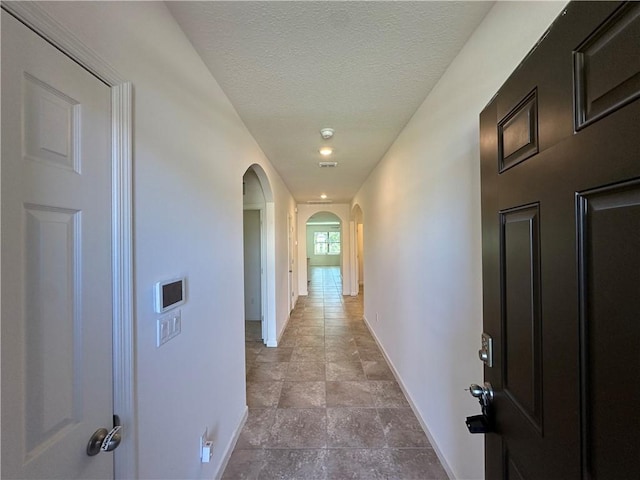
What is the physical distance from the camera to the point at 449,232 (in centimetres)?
155

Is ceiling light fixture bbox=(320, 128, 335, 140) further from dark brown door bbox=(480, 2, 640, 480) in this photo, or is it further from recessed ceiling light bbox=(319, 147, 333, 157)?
dark brown door bbox=(480, 2, 640, 480)

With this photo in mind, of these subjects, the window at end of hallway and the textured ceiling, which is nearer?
the textured ceiling

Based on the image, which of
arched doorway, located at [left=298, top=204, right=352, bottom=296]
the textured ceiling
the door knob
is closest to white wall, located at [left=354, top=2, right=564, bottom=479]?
the textured ceiling

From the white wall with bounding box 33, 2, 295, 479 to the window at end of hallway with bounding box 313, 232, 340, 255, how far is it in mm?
13419

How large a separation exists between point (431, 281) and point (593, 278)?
1357 mm

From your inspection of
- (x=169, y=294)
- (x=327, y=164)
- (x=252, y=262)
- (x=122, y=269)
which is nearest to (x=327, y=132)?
(x=327, y=164)

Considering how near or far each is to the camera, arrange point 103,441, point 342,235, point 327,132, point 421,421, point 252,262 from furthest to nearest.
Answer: point 342,235, point 252,262, point 327,132, point 421,421, point 103,441

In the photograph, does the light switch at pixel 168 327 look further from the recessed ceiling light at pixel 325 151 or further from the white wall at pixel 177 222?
the recessed ceiling light at pixel 325 151

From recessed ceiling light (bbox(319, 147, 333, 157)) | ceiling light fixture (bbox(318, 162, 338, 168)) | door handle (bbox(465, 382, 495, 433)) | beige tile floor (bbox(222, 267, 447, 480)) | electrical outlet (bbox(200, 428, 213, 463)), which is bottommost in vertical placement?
beige tile floor (bbox(222, 267, 447, 480))

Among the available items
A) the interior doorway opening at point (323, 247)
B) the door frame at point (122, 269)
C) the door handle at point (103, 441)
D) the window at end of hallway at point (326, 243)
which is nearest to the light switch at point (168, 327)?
the door frame at point (122, 269)

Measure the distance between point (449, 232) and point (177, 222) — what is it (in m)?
1.45

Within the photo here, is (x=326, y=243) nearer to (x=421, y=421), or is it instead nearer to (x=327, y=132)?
(x=327, y=132)

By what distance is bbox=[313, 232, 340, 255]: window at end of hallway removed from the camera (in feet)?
50.4

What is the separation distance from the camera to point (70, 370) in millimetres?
685
